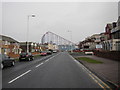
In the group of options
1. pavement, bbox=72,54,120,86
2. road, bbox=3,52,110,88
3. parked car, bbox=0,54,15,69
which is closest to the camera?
road, bbox=3,52,110,88

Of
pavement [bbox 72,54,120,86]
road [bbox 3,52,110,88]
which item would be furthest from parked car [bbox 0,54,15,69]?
pavement [bbox 72,54,120,86]

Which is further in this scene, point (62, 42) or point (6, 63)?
point (62, 42)

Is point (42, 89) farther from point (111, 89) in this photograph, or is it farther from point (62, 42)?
point (62, 42)

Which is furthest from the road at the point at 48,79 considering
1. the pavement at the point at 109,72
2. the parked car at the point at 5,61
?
the parked car at the point at 5,61

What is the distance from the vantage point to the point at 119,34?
112ft

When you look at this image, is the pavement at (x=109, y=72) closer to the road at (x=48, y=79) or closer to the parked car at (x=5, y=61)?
the road at (x=48, y=79)

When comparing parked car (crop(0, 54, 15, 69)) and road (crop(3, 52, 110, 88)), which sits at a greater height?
parked car (crop(0, 54, 15, 69))

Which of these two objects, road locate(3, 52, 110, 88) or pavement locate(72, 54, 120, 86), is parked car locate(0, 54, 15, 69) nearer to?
road locate(3, 52, 110, 88)

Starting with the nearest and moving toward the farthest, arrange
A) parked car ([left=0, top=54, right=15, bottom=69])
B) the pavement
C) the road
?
the road → the pavement → parked car ([left=0, top=54, right=15, bottom=69])

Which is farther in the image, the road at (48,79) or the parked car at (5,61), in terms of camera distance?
the parked car at (5,61)

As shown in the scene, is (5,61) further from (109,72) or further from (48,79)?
A: (109,72)

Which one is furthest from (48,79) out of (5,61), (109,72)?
(5,61)

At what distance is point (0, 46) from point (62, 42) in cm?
11164

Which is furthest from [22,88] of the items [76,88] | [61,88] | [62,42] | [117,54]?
[62,42]
